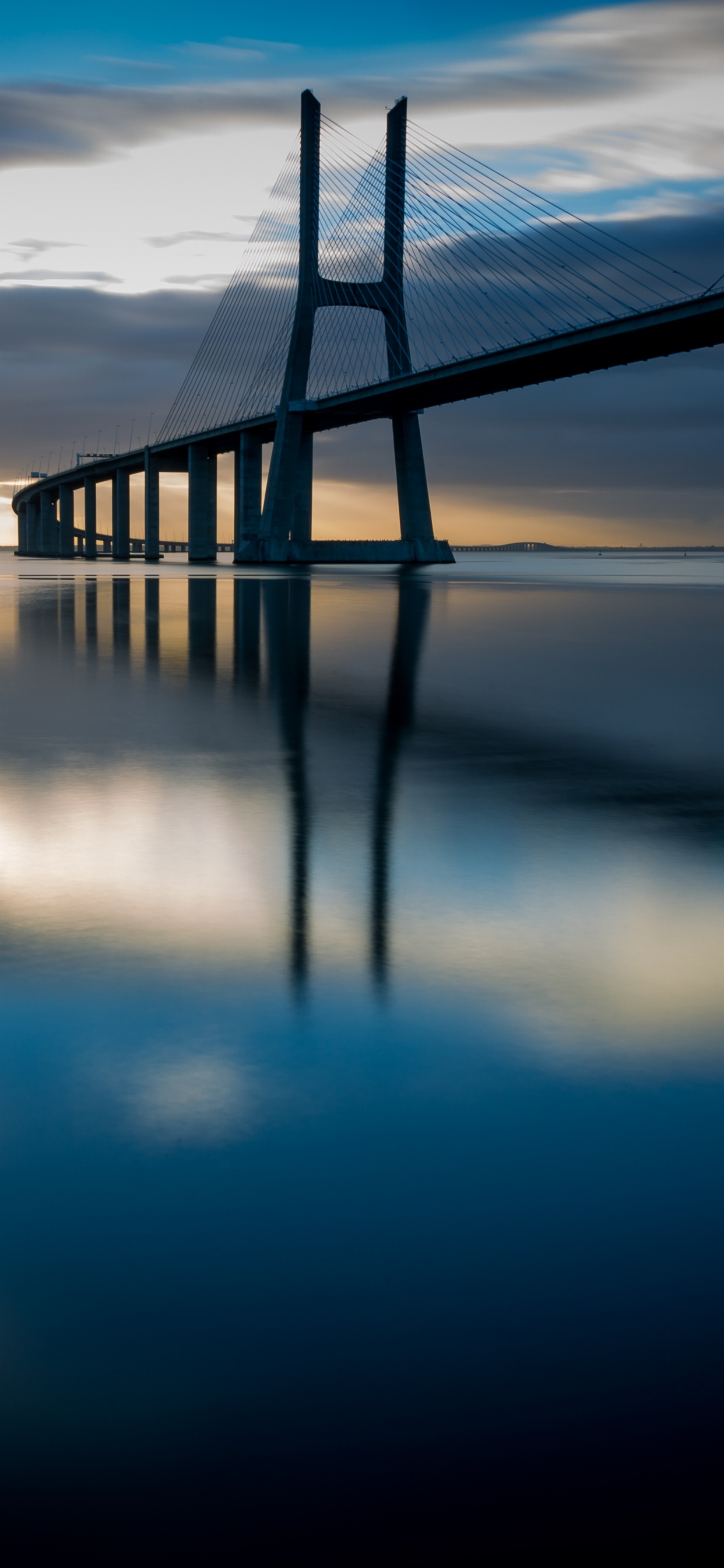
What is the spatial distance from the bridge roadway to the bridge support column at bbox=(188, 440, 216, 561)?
0.25ft

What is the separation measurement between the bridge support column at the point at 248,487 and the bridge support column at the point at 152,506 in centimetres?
1512

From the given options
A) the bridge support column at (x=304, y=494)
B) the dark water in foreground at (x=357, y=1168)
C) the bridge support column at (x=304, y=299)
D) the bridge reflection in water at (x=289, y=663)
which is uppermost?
the bridge support column at (x=304, y=299)

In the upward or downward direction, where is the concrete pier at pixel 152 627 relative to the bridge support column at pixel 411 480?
downward

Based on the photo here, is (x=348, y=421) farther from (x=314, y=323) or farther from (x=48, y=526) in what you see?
(x=48, y=526)

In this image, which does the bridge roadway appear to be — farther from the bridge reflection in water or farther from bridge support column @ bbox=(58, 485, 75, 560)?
the bridge reflection in water

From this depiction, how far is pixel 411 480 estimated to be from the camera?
5962 centimetres

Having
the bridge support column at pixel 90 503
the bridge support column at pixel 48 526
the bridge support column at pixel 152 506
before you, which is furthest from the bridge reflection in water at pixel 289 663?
the bridge support column at pixel 48 526

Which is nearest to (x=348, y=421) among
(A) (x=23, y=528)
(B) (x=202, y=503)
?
(B) (x=202, y=503)

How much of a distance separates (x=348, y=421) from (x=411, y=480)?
14.0ft

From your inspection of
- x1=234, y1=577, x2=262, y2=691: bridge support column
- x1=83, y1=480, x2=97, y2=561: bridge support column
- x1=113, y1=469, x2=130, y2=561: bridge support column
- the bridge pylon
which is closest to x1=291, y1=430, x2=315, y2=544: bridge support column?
the bridge pylon

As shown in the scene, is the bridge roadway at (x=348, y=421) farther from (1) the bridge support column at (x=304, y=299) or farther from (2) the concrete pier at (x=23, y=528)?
(2) the concrete pier at (x=23, y=528)

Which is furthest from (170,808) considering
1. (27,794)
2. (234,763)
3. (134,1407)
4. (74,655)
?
(74,655)

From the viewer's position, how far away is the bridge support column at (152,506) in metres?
86.5

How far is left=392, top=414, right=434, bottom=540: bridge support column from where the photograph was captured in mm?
57812
